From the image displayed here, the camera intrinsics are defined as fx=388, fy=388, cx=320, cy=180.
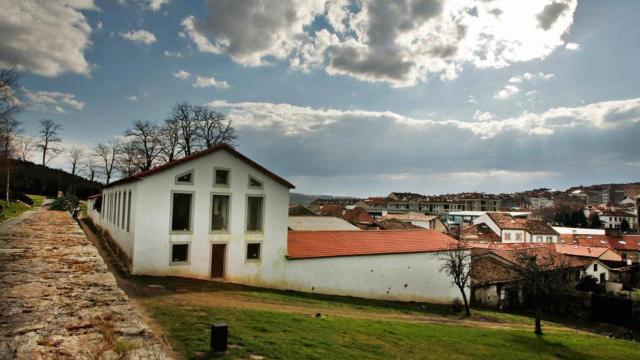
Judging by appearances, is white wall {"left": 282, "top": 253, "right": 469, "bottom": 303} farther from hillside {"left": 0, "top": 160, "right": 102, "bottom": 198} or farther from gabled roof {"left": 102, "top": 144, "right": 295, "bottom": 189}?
hillside {"left": 0, "top": 160, "right": 102, "bottom": 198}

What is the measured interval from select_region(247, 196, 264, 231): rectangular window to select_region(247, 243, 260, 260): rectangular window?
0.87 metres

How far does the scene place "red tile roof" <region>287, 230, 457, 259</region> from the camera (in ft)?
76.4

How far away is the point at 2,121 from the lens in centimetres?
2403

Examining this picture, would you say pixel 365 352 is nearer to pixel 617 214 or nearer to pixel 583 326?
pixel 583 326

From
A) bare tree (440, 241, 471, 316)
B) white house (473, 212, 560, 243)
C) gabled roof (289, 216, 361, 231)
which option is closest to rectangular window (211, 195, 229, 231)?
gabled roof (289, 216, 361, 231)

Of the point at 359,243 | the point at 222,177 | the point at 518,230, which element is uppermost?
the point at 222,177

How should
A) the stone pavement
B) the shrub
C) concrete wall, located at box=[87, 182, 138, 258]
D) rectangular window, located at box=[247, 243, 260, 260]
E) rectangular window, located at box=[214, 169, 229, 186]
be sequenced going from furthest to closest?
1. the shrub
2. rectangular window, located at box=[247, 243, 260, 260]
3. rectangular window, located at box=[214, 169, 229, 186]
4. concrete wall, located at box=[87, 182, 138, 258]
5. the stone pavement

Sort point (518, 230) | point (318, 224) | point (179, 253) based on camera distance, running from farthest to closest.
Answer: point (518, 230) → point (318, 224) → point (179, 253)

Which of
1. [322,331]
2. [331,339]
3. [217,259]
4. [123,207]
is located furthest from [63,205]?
[331,339]

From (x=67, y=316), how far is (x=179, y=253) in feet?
43.1

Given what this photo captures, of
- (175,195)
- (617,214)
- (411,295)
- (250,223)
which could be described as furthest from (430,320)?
(617,214)

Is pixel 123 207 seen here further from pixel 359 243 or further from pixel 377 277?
pixel 377 277

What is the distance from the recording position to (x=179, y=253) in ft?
62.3

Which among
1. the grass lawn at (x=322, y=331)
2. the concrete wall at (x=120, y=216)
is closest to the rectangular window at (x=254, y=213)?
the grass lawn at (x=322, y=331)
